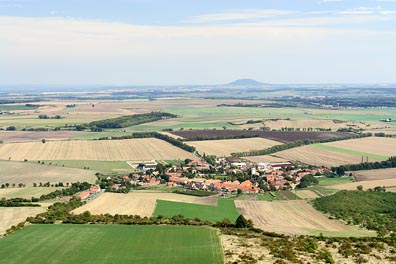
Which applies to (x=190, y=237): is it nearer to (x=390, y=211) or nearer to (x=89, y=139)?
(x=390, y=211)

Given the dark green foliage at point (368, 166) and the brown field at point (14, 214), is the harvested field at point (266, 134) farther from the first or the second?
the brown field at point (14, 214)

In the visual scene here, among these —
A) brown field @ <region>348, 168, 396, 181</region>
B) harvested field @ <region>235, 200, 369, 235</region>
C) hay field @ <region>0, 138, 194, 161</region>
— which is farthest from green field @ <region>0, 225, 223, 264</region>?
hay field @ <region>0, 138, 194, 161</region>

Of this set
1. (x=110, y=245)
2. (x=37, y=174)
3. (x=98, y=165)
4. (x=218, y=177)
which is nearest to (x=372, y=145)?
(x=218, y=177)

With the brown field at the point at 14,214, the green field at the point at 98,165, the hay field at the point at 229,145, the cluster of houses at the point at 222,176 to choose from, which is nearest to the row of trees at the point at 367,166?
the cluster of houses at the point at 222,176

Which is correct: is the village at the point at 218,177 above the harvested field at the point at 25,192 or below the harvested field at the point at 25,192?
below

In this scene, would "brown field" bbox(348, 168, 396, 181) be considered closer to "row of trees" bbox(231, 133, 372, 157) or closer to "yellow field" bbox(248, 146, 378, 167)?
"yellow field" bbox(248, 146, 378, 167)

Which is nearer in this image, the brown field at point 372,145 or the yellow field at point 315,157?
the yellow field at point 315,157
